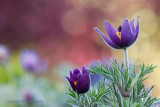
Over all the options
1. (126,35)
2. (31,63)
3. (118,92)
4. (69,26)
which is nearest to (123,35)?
(126,35)

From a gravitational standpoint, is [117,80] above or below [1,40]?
below

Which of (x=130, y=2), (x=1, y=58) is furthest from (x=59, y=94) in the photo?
(x=130, y=2)

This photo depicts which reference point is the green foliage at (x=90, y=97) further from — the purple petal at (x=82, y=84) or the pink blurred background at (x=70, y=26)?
the pink blurred background at (x=70, y=26)

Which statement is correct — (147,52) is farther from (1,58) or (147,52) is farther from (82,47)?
(1,58)

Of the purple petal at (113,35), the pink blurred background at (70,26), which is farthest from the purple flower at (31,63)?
the purple petal at (113,35)

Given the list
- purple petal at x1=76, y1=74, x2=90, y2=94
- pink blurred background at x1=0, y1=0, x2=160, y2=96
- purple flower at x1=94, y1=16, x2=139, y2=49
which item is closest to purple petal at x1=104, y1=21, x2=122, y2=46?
purple flower at x1=94, y1=16, x2=139, y2=49

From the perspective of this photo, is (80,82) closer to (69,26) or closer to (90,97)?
(90,97)
